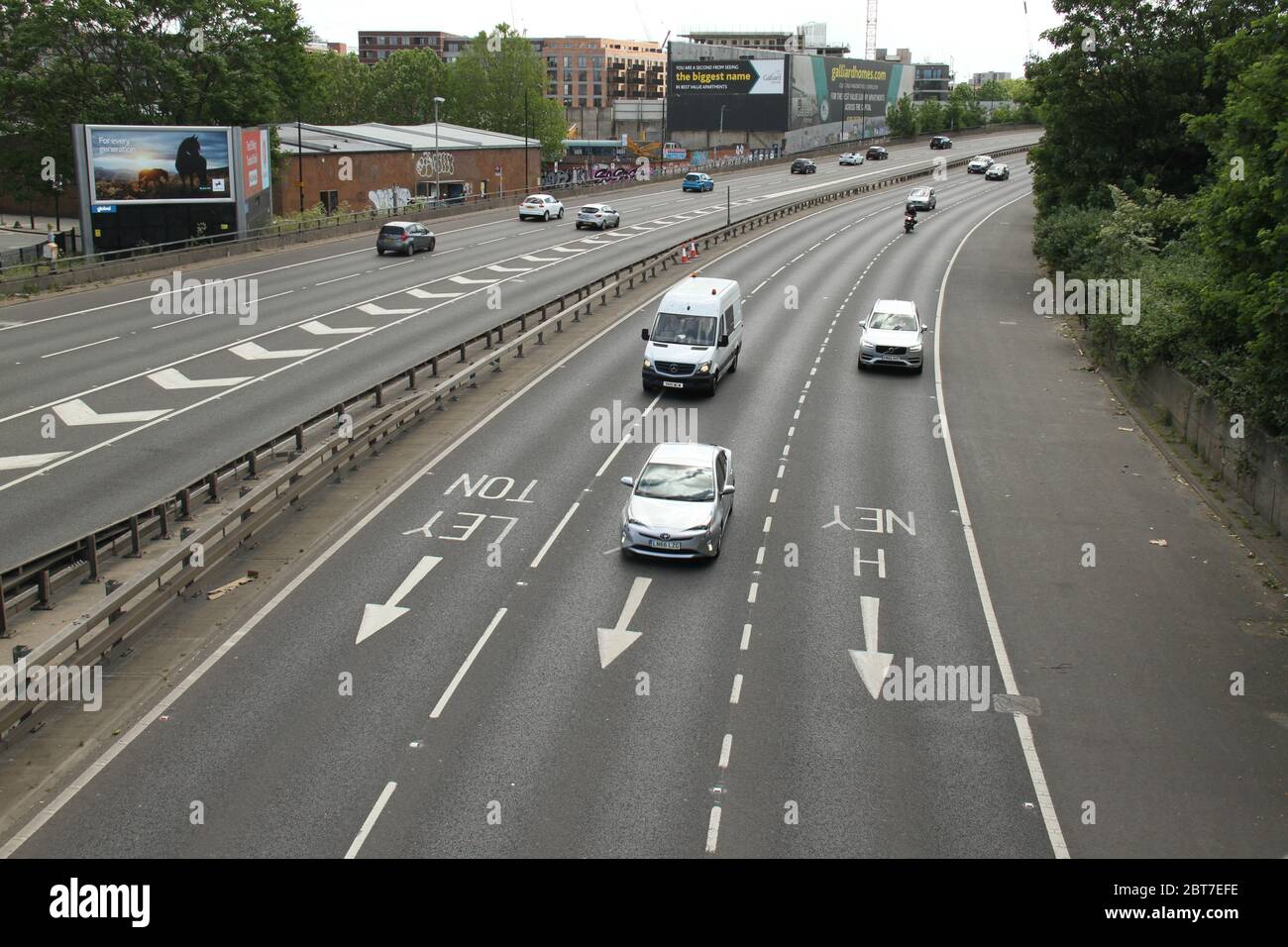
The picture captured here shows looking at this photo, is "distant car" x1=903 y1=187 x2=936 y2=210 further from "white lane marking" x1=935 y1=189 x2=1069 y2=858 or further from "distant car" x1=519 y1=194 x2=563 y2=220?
"white lane marking" x1=935 y1=189 x2=1069 y2=858

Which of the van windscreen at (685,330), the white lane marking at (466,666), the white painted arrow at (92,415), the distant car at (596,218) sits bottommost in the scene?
the white lane marking at (466,666)

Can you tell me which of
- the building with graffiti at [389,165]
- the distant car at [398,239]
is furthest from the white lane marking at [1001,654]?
the building with graffiti at [389,165]

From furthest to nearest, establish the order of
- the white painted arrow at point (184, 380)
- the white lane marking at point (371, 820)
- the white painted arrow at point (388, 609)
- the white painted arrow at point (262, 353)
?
the white painted arrow at point (262, 353) → the white painted arrow at point (184, 380) → the white painted arrow at point (388, 609) → the white lane marking at point (371, 820)

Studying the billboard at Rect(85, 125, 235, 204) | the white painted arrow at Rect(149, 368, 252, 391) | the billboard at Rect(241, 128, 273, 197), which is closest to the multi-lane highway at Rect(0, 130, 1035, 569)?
the white painted arrow at Rect(149, 368, 252, 391)

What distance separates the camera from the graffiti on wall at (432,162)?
86.8 meters

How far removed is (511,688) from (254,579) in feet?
18.7

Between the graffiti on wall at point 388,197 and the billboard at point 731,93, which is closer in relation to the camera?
the graffiti on wall at point 388,197

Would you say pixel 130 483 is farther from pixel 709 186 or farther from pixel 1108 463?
pixel 709 186

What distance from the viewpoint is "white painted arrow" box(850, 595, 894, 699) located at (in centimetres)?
1577

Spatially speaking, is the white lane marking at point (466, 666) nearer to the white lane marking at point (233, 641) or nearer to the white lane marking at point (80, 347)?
the white lane marking at point (233, 641)

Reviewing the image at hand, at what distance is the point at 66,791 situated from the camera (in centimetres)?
1263

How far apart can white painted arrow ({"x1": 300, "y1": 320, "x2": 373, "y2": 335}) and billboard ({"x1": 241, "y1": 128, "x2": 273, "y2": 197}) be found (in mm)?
18537

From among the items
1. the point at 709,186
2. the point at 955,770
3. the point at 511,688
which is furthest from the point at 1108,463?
the point at 709,186

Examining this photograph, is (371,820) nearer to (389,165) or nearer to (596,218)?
(596,218)
